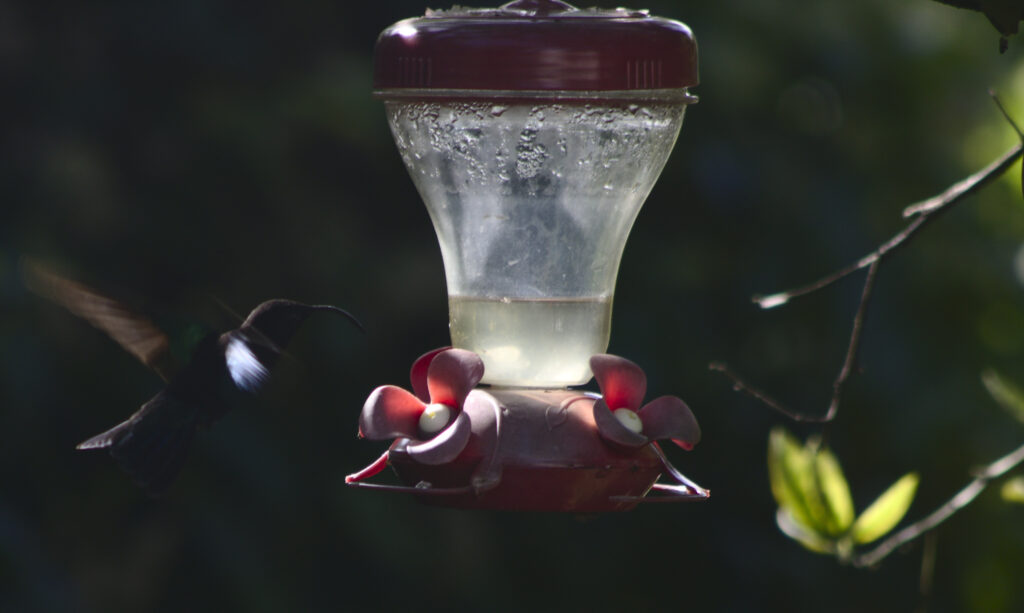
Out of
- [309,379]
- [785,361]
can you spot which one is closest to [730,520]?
[785,361]

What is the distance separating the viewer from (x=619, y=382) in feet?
7.60

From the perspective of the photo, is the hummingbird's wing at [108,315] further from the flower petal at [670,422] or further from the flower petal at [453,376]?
the flower petal at [670,422]

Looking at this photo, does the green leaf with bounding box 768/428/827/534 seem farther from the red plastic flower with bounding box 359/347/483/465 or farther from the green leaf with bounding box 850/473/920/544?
the red plastic flower with bounding box 359/347/483/465

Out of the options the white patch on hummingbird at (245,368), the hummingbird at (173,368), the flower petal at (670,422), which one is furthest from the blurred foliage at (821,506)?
the white patch on hummingbird at (245,368)

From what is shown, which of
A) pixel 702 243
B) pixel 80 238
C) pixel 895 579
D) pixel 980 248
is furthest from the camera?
pixel 895 579

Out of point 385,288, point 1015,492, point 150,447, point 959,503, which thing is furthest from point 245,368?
point 385,288

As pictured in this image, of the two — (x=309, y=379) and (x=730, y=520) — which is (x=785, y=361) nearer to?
(x=730, y=520)

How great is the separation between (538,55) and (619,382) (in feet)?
1.97

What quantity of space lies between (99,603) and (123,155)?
6.95 feet

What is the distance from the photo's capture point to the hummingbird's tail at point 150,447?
2.99 m

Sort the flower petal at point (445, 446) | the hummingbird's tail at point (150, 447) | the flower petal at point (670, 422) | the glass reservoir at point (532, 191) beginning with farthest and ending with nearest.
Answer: the hummingbird's tail at point (150, 447)
the glass reservoir at point (532, 191)
the flower petal at point (670, 422)
the flower petal at point (445, 446)

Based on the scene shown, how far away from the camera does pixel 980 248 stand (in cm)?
721

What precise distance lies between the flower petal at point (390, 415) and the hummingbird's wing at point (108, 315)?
3.03ft

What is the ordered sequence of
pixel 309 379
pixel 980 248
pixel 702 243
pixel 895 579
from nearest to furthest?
1. pixel 309 379
2. pixel 702 243
3. pixel 980 248
4. pixel 895 579
